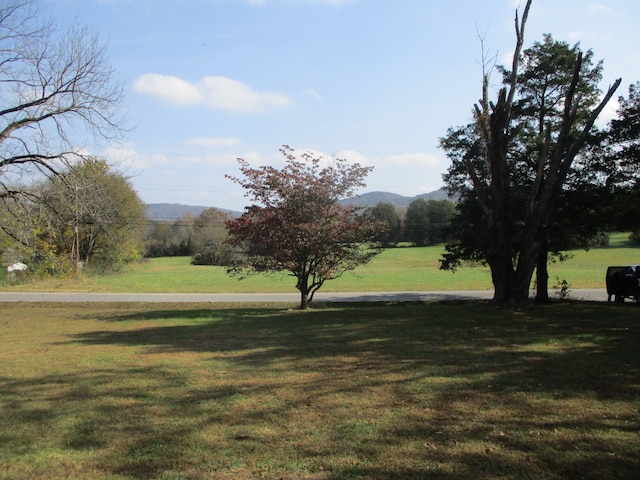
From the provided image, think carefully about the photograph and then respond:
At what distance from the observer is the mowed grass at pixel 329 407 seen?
12.7ft

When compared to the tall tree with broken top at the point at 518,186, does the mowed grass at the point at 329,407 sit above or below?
below

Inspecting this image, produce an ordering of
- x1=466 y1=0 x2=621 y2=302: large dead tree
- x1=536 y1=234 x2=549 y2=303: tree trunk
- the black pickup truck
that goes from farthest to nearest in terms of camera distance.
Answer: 1. x1=536 y1=234 x2=549 y2=303: tree trunk
2. the black pickup truck
3. x1=466 y1=0 x2=621 y2=302: large dead tree

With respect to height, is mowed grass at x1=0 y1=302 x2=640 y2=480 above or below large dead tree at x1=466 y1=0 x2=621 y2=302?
below

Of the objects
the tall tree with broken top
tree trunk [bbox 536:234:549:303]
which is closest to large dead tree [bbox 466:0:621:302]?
the tall tree with broken top

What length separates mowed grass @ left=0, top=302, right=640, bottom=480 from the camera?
387 cm

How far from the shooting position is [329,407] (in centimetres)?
540

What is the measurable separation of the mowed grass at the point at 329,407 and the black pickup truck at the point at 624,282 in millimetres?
11175

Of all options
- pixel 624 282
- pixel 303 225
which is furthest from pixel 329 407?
pixel 624 282

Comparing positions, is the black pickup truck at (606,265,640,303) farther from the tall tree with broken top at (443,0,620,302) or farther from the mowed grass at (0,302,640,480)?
the mowed grass at (0,302,640,480)

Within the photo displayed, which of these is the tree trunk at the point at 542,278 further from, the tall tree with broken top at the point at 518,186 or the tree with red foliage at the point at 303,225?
the tree with red foliage at the point at 303,225

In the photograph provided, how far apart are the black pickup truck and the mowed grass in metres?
11.2

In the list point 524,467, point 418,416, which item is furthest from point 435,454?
point 418,416

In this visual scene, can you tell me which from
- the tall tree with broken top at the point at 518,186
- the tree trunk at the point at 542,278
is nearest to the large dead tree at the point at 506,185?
the tall tree with broken top at the point at 518,186

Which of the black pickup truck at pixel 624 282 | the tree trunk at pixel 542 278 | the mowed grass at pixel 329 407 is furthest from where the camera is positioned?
the tree trunk at pixel 542 278
